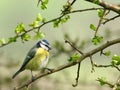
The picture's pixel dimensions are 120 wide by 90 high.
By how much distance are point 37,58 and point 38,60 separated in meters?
0.07

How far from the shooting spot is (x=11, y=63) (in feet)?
30.1

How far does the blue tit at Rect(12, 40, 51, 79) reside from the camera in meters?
8.05

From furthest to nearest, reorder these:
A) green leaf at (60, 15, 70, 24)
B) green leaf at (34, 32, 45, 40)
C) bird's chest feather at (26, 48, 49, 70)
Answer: bird's chest feather at (26, 48, 49, 70)
green leaf at (34, 32, 45, 40)
green leaf at (60, 15, 70, 24)

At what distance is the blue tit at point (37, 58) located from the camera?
805cm

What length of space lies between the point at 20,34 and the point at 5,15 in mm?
33977

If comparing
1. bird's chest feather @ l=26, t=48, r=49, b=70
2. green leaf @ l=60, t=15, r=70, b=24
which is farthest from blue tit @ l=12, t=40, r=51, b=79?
green leaf @ l=60, t=15, r=70, b=24

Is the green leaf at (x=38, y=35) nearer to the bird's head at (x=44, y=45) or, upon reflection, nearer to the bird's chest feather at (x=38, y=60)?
the bird's chest feather at (x=38, y=60)

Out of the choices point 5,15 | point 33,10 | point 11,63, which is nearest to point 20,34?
point 11,63

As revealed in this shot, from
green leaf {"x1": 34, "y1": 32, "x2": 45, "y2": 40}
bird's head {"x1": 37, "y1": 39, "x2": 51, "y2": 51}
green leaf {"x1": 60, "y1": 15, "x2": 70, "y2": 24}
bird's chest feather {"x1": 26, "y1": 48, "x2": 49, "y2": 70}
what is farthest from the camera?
bird's head {"x1": 37, "y1": 39, "x2": 51, "y2": 51}

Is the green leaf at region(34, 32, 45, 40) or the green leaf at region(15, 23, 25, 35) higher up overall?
the green leaf at region(15, 23, 25, 35)

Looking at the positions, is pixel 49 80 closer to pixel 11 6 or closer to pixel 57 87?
pixel 57 87

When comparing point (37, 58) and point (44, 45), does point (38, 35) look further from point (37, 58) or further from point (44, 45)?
point (44, 45)

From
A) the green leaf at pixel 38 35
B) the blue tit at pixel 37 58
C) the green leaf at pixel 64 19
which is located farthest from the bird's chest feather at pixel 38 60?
the green leaf at pixel 64 19

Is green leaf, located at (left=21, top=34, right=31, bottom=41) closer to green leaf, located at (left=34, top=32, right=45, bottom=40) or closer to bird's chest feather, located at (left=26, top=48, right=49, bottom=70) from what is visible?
green leaf, located at (left=34, top=32, right=45, bottom=40)
